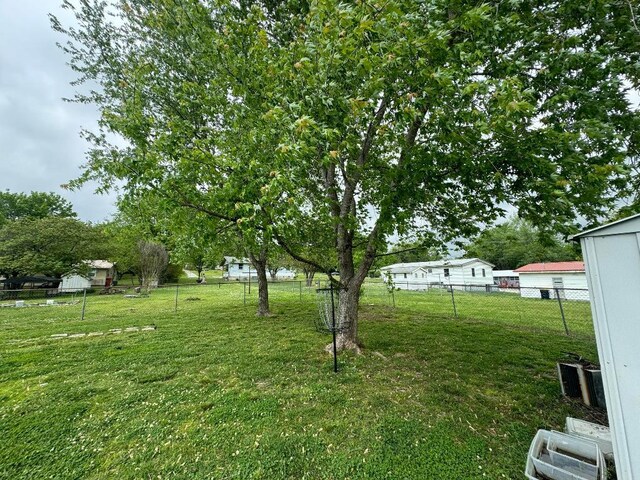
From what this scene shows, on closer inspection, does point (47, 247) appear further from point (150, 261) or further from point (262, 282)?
point (262, 282)

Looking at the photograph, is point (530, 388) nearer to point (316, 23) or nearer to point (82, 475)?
point (82, 475)

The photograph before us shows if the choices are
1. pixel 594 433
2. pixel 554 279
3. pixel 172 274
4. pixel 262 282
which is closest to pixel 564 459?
pixel 594 433

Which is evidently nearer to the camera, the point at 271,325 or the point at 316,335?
the point at 316,335

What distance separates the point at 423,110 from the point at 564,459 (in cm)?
375

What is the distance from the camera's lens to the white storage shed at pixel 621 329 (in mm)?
1686

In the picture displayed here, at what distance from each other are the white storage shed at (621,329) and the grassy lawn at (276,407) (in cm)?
96

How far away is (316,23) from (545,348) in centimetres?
740

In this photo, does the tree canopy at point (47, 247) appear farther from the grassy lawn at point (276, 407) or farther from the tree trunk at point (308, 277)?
the grassy lawn at point (276, 407)

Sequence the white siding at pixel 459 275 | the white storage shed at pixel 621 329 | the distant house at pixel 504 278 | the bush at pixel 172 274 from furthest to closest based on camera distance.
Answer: the bush at pixel 172 274
the distant house at pixel 504 278
the white siding at pixel 459 275
the white storage shed at pixel 621 329

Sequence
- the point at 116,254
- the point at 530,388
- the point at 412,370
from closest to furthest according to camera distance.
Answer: the point at 530,388, the point at 412,370, the point at 116,254

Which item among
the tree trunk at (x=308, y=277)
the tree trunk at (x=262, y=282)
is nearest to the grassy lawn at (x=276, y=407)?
the tree trunk at (x=262, y=282)

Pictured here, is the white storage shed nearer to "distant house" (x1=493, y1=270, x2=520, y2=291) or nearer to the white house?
the white house

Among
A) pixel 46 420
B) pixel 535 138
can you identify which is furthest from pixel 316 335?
pixel 535 138

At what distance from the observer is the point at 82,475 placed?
2320mm
